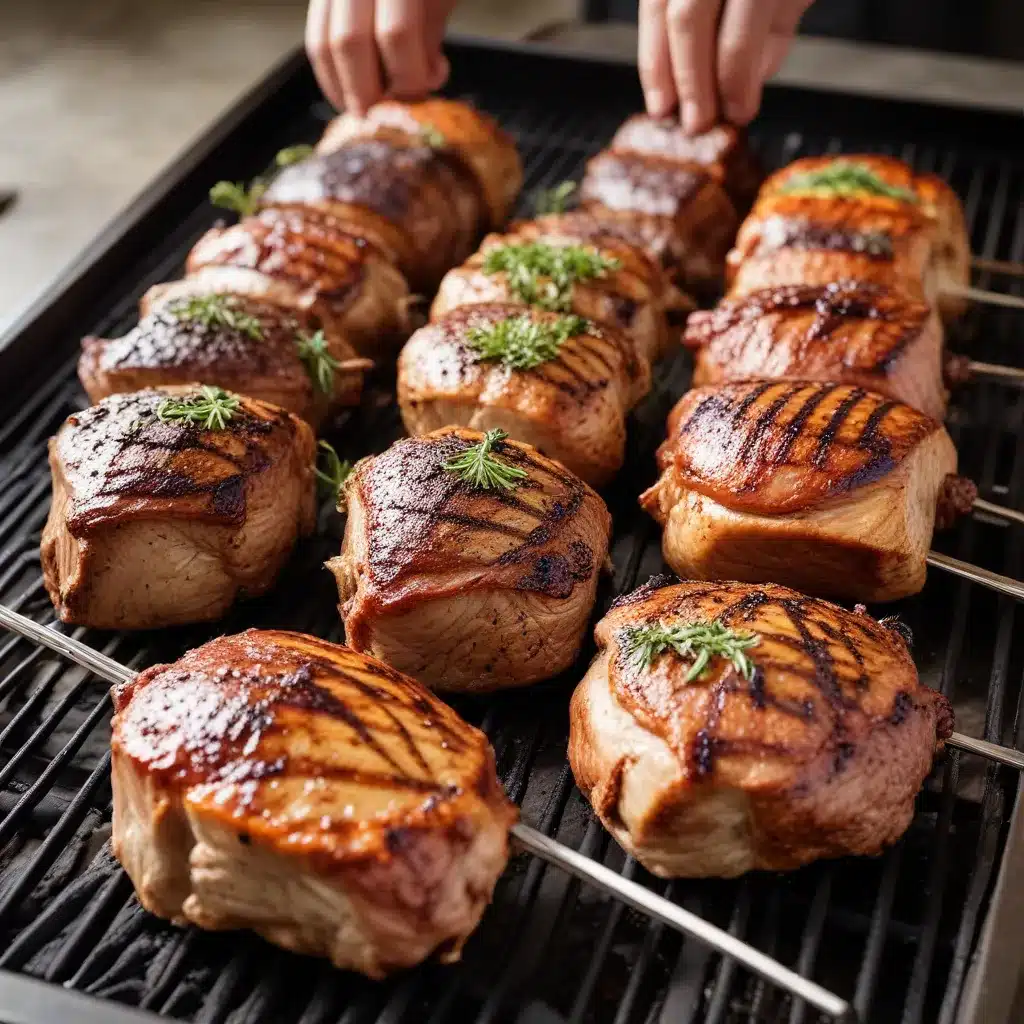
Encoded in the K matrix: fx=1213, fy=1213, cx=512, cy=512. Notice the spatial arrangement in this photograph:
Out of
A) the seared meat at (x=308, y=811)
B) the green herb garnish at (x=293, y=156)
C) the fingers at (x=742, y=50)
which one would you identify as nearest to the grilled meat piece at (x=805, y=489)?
the seared meat at (x=308, y=811)

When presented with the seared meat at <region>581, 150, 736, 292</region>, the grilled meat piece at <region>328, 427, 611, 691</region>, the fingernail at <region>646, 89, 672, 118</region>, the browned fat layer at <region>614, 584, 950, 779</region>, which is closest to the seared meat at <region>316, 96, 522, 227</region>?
the seared meat at <region>581, 150, 736, 292</region>

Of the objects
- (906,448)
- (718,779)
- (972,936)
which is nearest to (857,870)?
(972,936)

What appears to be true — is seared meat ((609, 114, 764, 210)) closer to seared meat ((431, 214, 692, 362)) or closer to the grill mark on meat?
seared meat ((431, 214, 692, 362))

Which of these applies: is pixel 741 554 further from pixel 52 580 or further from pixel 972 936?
pixel 52 580

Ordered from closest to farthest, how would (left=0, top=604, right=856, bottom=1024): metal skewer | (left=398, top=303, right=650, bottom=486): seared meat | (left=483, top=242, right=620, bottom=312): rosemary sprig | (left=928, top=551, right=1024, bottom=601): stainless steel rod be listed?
(left=0, top=604, right=856, bottom=1024): metal skewer
(left=928, top=551, right=1024, bottom=601): stainless steel rod
(left=398, top=303, right=650, bottom=486): seared meat
(left=483, top=242, right=620, bottom=312): rosemary sprig

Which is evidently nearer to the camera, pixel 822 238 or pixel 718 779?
pixel 718 779

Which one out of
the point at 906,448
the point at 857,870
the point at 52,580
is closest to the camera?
the point at 857,870

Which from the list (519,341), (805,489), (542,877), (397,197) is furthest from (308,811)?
(397,197)
